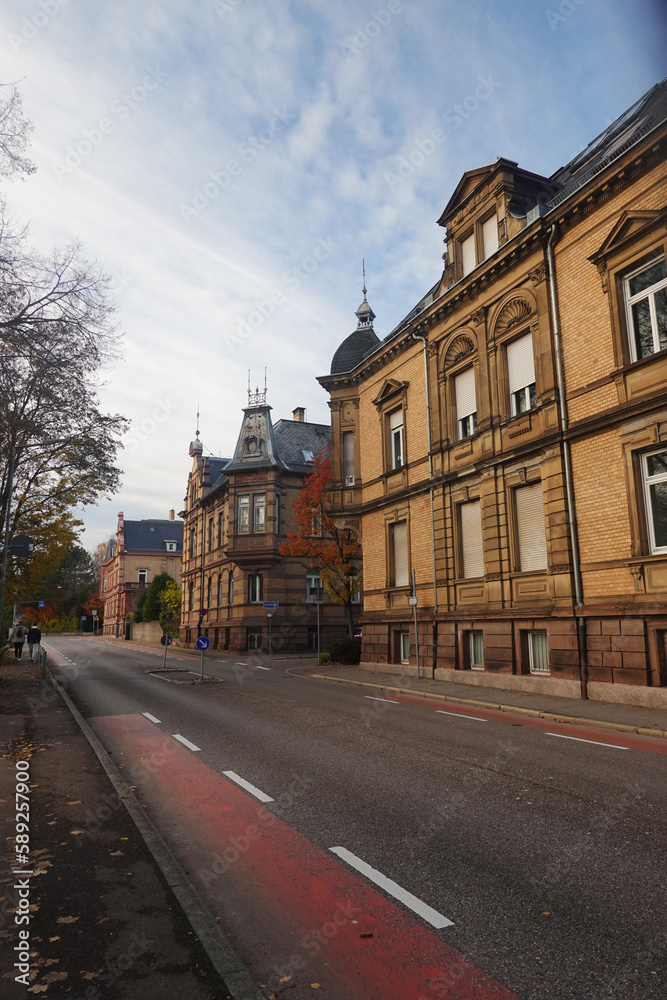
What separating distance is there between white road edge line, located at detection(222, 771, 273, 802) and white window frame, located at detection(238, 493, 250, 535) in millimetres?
33326

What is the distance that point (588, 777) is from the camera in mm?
7789

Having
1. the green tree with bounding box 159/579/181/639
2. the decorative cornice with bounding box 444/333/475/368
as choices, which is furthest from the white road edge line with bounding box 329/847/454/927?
the green tree with bounding box 159/579/181/639

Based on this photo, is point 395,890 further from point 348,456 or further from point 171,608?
point 171,608

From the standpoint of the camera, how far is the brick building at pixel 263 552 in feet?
132

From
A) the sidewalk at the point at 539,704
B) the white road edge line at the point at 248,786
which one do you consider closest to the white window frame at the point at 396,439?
the sidewalk at the point at 539,704

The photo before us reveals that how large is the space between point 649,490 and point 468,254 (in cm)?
1075

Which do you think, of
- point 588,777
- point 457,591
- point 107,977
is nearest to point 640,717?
point 588,777

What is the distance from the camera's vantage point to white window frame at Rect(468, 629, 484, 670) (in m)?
19.3

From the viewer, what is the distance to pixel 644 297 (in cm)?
1469

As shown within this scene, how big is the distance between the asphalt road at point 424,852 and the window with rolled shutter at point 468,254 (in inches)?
594

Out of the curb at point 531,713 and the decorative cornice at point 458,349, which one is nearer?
the curb at point 531,713

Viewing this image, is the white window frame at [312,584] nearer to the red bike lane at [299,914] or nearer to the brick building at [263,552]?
the brick building at [263,552]

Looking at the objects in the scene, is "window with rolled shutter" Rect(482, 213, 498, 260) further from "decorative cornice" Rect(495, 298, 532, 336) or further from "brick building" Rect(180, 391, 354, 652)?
"brick building" Rect(180, 391, 354, 652)

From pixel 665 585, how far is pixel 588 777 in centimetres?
695
